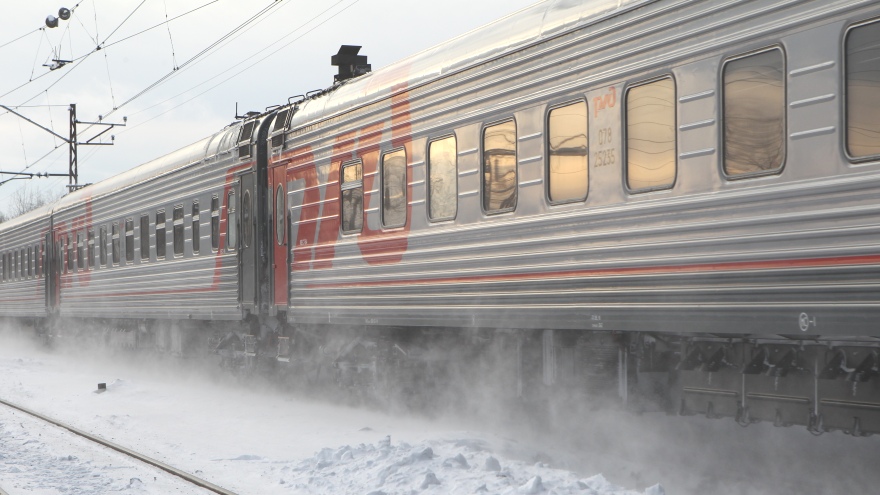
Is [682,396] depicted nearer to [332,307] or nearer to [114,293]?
[332,307]

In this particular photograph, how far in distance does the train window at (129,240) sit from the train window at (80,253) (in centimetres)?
370

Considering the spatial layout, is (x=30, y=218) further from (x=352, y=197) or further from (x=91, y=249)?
(x=352, y=197)

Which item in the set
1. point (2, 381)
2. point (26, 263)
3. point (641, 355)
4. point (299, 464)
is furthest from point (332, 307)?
point (26, 263)

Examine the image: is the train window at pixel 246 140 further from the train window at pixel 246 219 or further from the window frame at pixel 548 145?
the window frame at pixel 548 145

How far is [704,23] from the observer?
22.6 feet

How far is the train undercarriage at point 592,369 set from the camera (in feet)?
21.3

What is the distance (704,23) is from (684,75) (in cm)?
36

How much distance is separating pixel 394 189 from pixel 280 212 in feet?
10.5

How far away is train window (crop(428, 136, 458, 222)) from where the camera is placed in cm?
978

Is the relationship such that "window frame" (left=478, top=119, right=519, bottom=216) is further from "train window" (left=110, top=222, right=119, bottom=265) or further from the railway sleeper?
"train window" (left=110, top=222, right=119, bottom=265)

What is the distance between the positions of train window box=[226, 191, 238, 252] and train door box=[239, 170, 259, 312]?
0.70ft

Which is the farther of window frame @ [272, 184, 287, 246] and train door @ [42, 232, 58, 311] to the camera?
train door @ [42, 232, 58, 311]

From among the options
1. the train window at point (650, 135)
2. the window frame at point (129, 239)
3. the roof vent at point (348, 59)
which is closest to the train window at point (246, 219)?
the roof vent at point (348, 59)

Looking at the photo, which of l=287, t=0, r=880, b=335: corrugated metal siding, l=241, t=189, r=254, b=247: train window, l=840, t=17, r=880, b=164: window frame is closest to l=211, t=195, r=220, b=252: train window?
l=241, t=189, r=254, b=247: train window
